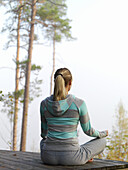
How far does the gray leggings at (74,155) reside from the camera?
259 cm

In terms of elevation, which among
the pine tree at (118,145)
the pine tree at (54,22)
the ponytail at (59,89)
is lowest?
the pine tree at (118,145)

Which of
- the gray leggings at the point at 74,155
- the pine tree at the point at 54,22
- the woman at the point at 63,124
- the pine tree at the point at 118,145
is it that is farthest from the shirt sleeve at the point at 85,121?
the pine tree at the point at 54,22

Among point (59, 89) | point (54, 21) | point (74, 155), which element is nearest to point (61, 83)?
point (59, 89)

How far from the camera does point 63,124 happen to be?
8.47 ft

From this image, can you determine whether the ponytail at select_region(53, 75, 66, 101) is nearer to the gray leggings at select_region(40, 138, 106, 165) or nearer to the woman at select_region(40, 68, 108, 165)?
the woman at select_region(40, 68, 108, 165)

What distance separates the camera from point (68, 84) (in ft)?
8.94

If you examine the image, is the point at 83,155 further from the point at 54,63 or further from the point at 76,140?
the point at 54,63

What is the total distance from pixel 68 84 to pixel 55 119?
420 mm

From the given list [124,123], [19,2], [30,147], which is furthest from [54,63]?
[124,123]

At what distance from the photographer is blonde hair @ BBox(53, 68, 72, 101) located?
100 inches

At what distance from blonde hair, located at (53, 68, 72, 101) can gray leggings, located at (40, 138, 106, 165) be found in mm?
597

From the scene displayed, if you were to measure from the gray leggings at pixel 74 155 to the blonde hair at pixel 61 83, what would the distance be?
597 millimetres

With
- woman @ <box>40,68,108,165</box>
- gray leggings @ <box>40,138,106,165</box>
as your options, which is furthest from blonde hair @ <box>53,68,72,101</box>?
gray leggings @ <box>40,138,106,165</box>

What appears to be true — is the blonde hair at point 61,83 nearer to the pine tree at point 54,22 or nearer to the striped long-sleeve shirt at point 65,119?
the striped long-sleeve shirt at point 65,119
